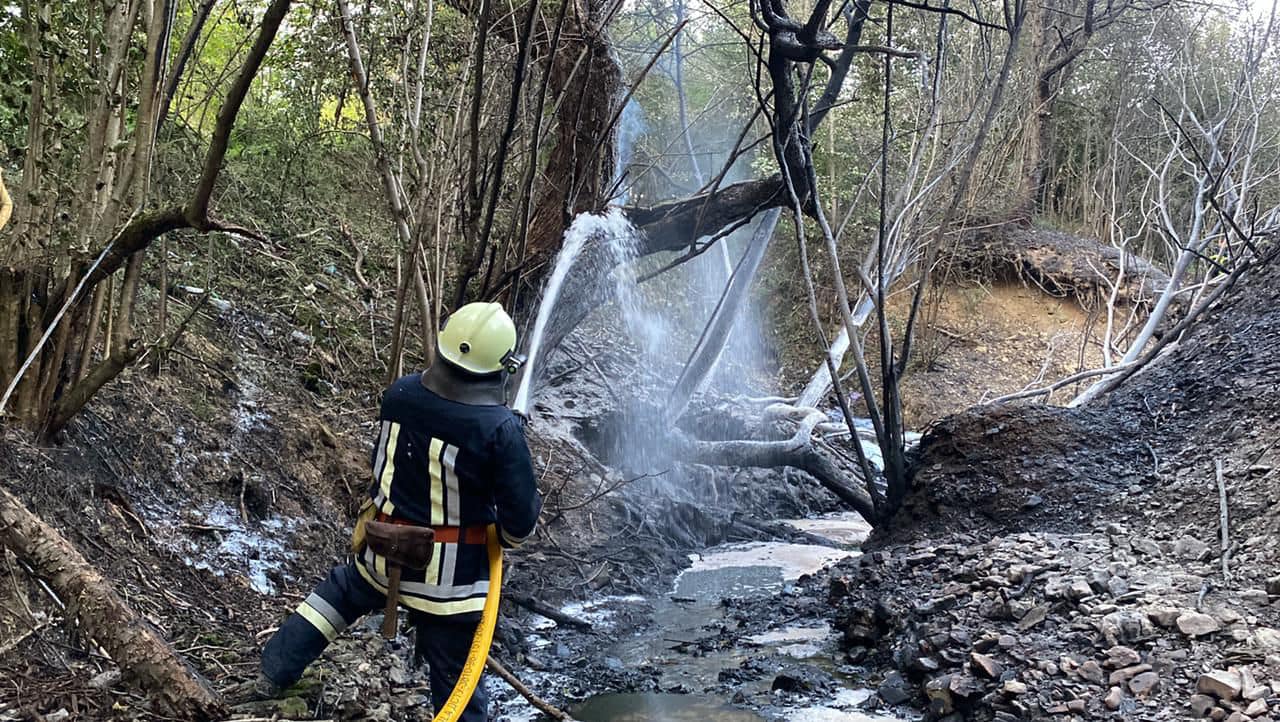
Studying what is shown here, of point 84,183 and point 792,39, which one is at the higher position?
point 792,39

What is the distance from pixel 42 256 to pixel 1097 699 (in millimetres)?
4605

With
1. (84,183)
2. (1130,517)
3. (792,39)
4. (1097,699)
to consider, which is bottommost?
(1097,699)

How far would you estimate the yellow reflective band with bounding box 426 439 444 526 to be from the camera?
3012mm

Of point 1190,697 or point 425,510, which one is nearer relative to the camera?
point 425,510

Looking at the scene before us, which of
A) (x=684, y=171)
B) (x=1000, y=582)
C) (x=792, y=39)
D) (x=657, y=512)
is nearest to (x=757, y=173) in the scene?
(x=684, y=171)

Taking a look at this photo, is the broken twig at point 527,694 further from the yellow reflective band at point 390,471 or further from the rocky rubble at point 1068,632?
the rocky rubble at point 1068,632

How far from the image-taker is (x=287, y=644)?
3.21 metres

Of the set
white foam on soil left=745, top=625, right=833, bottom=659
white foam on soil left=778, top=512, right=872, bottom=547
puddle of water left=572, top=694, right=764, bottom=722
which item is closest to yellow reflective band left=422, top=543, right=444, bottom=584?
puddle of water left=572, top=694, right=764, bottom=722

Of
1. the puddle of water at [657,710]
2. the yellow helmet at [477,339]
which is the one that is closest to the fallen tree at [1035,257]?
the puddle of water at [657,710]

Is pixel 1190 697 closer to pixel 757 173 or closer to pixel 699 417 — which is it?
pixel 699 417

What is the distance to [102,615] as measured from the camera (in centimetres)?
281

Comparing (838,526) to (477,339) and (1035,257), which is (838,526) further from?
(1035,257)

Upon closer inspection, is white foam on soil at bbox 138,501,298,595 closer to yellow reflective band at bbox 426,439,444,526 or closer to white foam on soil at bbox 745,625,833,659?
yellow reflective band at bbox 426,439,444,526

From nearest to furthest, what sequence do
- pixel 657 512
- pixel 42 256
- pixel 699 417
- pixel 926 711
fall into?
pixel 42 256 → pixel 926 711 → pixel 657 512 → pixel 699 417
